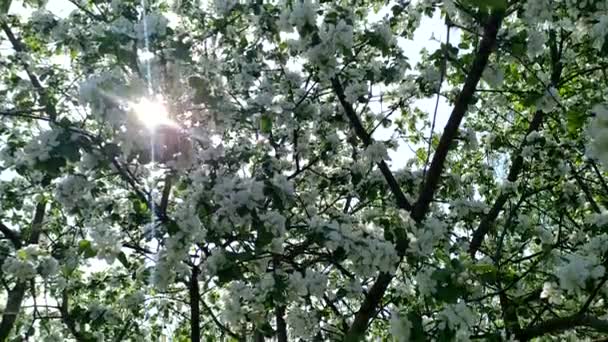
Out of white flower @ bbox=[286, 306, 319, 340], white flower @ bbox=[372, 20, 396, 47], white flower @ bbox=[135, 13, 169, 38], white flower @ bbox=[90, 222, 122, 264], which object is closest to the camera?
white flower @ bbox=[90, 222, 122, 264]

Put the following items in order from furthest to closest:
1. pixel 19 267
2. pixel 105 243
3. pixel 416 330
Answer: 1. pixel 19 267
2. pixel 105 243
3. pixel 416 330

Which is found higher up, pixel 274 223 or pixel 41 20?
pixel 41 20

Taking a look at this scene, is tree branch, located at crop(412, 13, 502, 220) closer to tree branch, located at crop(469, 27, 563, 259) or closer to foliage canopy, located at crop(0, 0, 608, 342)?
foliage canopy, located at crop(0, 0, 608, 342)

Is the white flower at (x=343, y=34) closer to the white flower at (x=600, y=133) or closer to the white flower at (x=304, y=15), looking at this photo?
the white flower at (x=304, y=15)

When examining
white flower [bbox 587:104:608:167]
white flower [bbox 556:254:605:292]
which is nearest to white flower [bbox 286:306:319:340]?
white flower [bbox 556:254:605:292]

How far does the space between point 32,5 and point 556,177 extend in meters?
4.99

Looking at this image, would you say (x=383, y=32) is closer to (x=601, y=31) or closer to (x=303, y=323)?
(x=601, y=31)

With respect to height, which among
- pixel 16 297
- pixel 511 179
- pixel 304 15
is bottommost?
pixel 304 15

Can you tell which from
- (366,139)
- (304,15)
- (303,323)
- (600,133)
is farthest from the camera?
(366,139)

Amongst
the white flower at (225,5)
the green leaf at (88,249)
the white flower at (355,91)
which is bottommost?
the green leaf at (88,249)

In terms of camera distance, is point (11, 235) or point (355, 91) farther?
point (11, 235)

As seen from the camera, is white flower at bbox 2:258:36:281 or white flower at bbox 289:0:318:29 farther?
white flower at bbox 2:258:36:281

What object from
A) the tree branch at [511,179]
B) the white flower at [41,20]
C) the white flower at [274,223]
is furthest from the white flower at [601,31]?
the white flower at [41,20]

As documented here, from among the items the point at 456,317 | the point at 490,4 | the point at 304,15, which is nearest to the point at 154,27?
the point at 304,15
